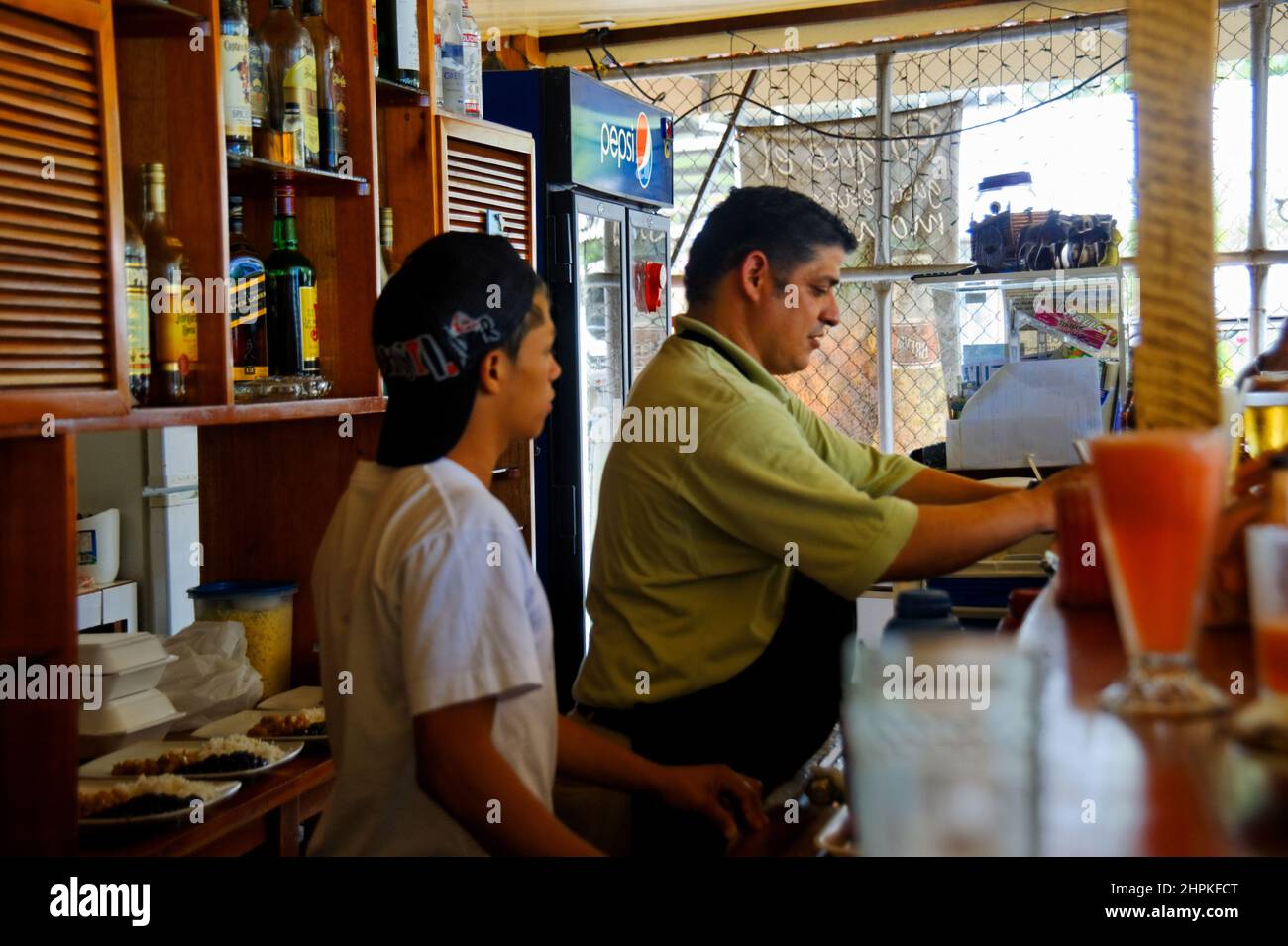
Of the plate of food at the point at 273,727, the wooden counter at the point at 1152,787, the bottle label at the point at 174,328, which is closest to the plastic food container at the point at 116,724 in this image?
the plate of food at the point at 273,727

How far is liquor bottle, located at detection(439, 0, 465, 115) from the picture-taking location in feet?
11.9

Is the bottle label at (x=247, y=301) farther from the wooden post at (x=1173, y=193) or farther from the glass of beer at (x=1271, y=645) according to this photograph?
the glass of beer at (x=1271, y=645)

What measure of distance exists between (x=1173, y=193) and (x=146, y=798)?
6.45 ft

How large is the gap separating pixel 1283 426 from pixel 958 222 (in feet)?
13.1

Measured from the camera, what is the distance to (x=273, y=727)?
2811mm

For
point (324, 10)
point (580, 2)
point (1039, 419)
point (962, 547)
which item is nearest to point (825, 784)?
point (962, 547)

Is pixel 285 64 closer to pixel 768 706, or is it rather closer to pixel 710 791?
pixel 768 706

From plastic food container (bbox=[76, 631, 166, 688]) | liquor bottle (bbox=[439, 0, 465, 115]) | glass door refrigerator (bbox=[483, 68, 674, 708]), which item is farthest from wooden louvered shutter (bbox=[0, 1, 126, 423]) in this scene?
glass door refrigerator (bbox=[483, 68, 674, 708])

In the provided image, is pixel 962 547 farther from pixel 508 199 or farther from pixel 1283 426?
pixel 508 199

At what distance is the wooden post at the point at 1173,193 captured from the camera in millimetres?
911

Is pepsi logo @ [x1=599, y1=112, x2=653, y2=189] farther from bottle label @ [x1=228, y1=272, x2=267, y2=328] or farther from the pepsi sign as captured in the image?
bottle label @ [x1=228, y1=272, x2=267, y2=328]

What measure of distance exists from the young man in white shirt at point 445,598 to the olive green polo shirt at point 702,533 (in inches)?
17.5

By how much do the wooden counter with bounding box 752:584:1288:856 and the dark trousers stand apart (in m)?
1.22

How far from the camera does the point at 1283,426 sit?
1.93 meters
